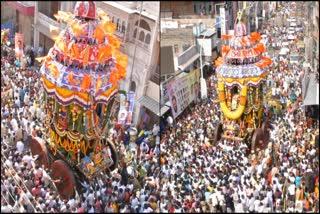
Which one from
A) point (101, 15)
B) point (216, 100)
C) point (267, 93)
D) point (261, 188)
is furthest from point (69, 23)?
point (261, 188)

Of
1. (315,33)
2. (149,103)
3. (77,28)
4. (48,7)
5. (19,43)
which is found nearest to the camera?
(77,28)

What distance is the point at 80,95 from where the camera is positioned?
4438 millimetres

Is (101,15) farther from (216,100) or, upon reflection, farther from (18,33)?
(216,100)

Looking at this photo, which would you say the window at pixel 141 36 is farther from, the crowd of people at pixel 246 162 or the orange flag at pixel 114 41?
the crowd of people at pixel 246 162

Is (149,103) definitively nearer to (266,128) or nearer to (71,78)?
(71,78)

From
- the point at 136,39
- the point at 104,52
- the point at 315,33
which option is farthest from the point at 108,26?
the point at 315,33

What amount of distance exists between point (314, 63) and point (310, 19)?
0.38 metres

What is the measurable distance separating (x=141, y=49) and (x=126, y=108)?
0.55m

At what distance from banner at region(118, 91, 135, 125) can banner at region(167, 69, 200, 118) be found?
38 cm

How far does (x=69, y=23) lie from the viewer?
14.7ft

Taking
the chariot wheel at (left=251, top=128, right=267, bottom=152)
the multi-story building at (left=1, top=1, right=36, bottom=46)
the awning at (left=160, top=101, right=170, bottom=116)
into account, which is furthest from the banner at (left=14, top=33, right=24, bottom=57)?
the chariot wheel at (left=251, top=128, right=267, bottom=152)

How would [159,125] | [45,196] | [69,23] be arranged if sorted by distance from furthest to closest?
[159,125] < [45,196] < [69,23]

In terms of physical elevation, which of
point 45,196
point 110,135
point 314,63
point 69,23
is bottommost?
point 45,196

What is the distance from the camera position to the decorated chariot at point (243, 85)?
4.85 metres
